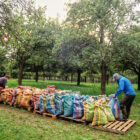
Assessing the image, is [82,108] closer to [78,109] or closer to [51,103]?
[78,109]

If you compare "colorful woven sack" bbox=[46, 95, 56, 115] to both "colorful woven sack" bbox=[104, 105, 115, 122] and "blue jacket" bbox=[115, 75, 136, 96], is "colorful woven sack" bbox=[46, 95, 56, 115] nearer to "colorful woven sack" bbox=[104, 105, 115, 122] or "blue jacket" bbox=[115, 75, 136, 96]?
"colorful woven sack" bbox=[104, 105, 115, 122]

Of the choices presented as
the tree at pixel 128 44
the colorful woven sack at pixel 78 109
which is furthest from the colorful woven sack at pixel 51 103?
the tree at pixel 128 44

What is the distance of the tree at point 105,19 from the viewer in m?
10.1

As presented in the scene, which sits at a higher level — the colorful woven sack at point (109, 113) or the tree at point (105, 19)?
the tree at point (105, 19)

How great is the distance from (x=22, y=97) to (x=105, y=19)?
6.57 metres

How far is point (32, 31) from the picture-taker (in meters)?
15.6

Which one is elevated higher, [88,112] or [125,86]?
[125,86]

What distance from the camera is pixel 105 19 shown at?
392 inches

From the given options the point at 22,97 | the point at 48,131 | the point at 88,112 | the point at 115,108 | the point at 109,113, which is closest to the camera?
the point at 48,131

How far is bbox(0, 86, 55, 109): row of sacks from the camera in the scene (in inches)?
289

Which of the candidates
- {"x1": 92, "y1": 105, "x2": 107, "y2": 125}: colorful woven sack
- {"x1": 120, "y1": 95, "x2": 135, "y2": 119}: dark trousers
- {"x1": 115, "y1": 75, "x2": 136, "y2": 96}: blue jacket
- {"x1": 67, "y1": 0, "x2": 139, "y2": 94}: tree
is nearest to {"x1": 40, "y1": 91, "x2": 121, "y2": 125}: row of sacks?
{"x1": 92, "y1": 105, "x2": 107, "y2": 125}: colorful woven sack

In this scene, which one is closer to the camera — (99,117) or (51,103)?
(99,117)

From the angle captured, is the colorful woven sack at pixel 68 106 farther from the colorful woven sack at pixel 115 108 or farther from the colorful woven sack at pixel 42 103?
the colorful woven sack at pixel 115 108

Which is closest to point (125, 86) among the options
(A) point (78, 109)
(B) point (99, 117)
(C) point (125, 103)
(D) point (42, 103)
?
(C) point (125, 103)
